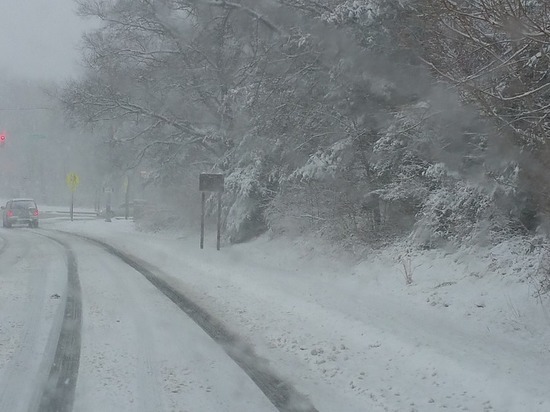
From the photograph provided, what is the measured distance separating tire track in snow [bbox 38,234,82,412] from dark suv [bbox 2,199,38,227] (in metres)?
28.0

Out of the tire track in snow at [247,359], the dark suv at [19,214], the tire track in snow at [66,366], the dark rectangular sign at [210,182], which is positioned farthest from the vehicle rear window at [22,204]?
the tire track in snow at [66,366]

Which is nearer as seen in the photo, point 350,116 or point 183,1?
point 350,116

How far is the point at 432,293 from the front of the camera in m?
10.5

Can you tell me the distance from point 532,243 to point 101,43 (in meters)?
18.0

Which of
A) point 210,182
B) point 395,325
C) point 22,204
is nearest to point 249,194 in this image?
point 210,182

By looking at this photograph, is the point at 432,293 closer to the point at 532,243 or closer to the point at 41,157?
the point at 532,243

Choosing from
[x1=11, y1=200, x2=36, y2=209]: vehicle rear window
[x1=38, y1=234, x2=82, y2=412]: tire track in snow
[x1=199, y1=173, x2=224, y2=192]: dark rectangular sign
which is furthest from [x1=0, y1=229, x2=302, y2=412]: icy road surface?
[x1=11, y1=200, x2=36, y2=209]: vehicle rear window

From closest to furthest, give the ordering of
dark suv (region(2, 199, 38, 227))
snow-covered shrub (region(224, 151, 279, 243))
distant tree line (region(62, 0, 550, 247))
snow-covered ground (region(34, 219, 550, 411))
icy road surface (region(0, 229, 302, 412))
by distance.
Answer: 1. icy road surface (region(0, 229, 302, 412))
2. snow-covered ground (region(34, 219, 550, 411))
3. distant tree line (region(62, 0, 550, 247))
4. snow-covered shrub (region(224, 151, 279, 243))
5. dark suv (region(2, 199, 38, 227))

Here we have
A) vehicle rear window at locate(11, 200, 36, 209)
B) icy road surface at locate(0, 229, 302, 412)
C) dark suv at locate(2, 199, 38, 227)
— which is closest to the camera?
icy road surface at locate(0, 229, 302, 412)

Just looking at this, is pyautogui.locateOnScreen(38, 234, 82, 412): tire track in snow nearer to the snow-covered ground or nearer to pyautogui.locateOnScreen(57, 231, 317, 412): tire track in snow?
pyautogui.locateOnScreen(57, 231, 317, 412): tire track in snow

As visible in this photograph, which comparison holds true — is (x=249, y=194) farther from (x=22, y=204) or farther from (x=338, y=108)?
(x=22, y=204)

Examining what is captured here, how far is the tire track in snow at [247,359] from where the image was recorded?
5.66 m

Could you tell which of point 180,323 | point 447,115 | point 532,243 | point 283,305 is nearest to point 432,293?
point 532,243

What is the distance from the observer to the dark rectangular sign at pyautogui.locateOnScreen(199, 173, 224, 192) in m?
19.0
